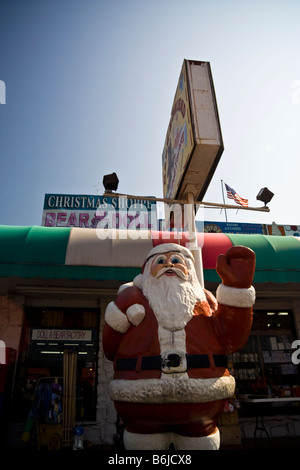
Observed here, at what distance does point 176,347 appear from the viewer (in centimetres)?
261

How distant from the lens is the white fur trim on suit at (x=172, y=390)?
2.41m

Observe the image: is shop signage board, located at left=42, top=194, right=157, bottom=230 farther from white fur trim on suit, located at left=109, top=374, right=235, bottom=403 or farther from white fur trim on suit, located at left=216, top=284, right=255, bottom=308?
white fur trim on suit, located at left=109, top=374, right=235, bottom=403

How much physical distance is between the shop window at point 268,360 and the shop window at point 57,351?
3.19 metres

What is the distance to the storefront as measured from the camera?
4957mm

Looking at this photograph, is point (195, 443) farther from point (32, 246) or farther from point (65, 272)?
point (32, 246)

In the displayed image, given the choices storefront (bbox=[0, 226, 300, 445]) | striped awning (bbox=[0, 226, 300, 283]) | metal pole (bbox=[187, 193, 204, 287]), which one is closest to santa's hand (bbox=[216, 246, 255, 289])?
metal pole (bbox=[187, 193, 204, 287])

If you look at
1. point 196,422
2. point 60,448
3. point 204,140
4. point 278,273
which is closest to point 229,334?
point 196,422

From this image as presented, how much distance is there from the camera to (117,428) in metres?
5.84

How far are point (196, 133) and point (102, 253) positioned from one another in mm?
2439

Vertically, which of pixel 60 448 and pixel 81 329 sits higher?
pixel 81 329

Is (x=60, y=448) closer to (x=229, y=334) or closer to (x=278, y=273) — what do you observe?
(x=229, y=334)

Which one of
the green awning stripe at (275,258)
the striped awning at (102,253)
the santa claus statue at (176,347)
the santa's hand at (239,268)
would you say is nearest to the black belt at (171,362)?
the santa claus statue at (176,347)

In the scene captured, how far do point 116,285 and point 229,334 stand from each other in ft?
12.6
